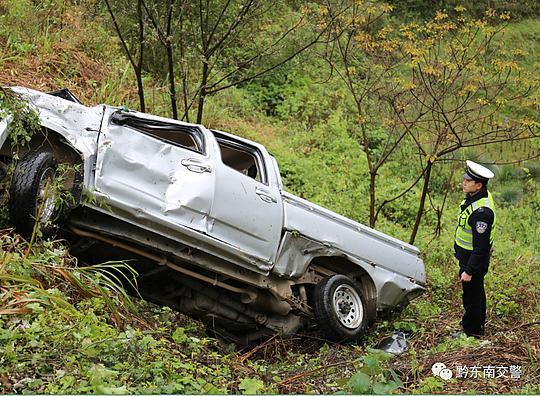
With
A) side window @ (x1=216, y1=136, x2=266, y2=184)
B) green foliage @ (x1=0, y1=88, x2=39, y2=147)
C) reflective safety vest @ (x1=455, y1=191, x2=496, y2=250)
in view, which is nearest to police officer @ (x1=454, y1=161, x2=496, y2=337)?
reflective safety vest @ (x1=455, y1=191, x2=496, y2=250)

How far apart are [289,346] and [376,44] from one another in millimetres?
5322

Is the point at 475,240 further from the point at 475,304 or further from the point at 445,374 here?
the point at 445,374

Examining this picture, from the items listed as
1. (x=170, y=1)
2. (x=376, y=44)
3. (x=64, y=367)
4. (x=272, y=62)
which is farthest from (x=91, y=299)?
(x=272, y=62)

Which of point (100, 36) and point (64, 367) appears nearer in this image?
point (64, 367)

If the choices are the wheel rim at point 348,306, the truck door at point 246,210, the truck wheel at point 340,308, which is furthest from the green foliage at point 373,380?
the wheel rim at point 348,306

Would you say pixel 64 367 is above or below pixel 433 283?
below

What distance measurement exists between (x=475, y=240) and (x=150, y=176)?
11.2ft

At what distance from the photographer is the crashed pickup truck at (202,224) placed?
6.16 meters

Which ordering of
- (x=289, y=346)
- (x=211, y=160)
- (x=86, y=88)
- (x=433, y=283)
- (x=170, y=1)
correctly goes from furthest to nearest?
(x=86, y=88), (x=433, y=283), (x=170, y=1), (x=289, y=346), (x=211, y=160)

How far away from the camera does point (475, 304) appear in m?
7.85

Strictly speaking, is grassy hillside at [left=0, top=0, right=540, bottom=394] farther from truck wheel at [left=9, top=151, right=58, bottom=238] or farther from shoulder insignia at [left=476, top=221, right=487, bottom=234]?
shoulder insignia at [left=476, top=221, right=487, bottom=234]

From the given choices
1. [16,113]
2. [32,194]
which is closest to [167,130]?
[32,194]

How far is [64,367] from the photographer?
462 cm

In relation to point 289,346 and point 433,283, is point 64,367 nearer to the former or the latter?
point 289,346
